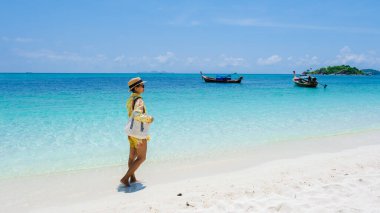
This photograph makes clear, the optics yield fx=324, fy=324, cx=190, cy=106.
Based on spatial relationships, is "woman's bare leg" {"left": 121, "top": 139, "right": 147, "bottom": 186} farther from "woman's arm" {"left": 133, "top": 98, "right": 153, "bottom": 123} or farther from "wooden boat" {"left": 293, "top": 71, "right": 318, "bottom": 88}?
"wooden boat" {"left": 293, "top": 71, "right": 318, "bottom": 88}

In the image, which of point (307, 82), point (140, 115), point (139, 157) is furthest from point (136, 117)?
point (307, 82)

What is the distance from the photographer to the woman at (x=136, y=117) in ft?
15.9

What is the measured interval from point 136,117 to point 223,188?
181 centimetres

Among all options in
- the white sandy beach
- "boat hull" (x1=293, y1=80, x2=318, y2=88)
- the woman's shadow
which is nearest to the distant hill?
"boat hull" (x1=293, y1=80, x2=318, y2=88)

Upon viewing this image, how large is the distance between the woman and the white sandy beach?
470mm

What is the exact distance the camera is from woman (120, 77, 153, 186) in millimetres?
4839

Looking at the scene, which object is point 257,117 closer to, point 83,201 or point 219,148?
point 219,148

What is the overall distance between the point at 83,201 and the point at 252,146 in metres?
5.06

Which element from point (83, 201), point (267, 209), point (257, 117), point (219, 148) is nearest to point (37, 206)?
point (83, 201)

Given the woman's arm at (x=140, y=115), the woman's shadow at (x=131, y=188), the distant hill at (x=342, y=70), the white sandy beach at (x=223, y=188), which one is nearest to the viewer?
the white sandy beach at (x=223, y=188)

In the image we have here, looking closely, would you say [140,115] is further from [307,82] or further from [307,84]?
[307,82]

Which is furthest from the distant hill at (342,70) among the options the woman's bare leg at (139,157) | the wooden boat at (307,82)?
the woman's bare leg at (139,157)

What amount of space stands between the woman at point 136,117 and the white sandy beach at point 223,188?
470 mm

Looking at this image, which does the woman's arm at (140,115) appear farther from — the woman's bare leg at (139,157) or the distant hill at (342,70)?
the distant hill at (342,70)
